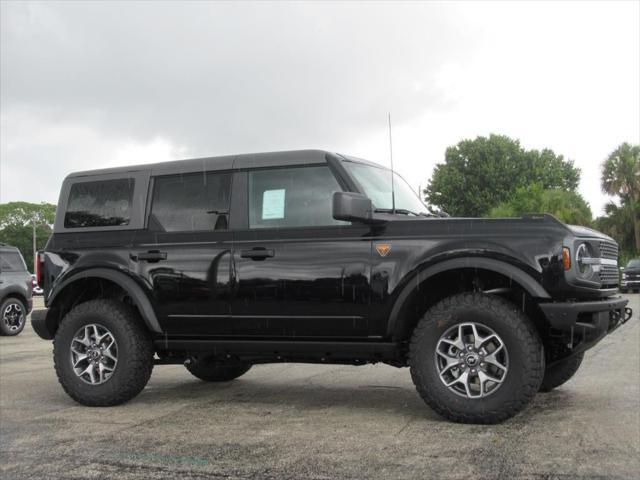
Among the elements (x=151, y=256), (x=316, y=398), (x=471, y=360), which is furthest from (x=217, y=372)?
(x=471, y=360)

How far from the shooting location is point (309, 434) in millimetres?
4980

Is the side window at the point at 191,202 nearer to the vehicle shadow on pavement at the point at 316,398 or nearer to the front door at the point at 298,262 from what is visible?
the front door at the point at 298,262

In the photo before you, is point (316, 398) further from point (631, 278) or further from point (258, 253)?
point (631, 278)

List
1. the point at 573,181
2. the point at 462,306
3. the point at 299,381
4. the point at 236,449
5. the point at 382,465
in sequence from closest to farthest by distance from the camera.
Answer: the point at 382,465 → the point at 236,449 → the point at 462,306 → the point at 299,381 → the point at 573,181

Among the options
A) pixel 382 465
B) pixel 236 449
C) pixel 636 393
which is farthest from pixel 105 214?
pixel 636 393

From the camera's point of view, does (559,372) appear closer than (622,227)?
Yes

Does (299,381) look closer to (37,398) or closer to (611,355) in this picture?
(37,398)

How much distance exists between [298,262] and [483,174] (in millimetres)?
54912

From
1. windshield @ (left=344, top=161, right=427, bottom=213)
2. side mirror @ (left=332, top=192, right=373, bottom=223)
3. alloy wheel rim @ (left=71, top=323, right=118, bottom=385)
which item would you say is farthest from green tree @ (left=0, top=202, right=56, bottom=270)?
side mirror @ (left=332, top=192, right=373, bottom=223)

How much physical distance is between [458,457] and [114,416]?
2.77m

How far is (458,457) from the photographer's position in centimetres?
430

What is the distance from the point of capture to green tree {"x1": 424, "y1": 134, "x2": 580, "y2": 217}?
58469 mm

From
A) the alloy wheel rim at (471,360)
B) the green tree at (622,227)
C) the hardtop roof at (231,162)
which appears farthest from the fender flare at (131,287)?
the green tree at (622,227)

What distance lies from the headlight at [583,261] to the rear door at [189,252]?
8.26 ft
